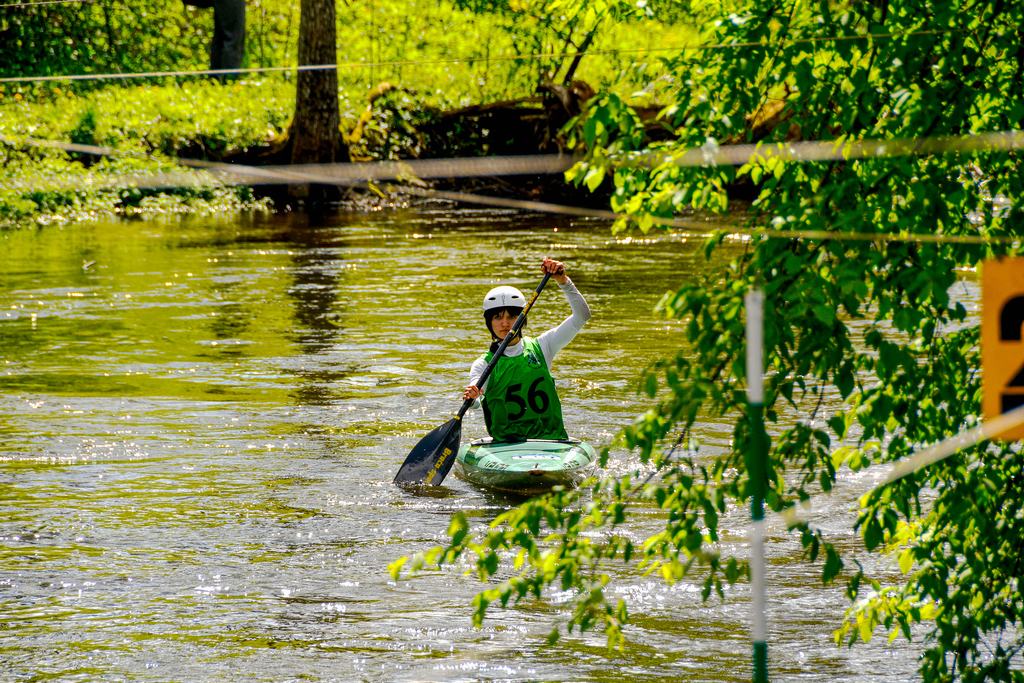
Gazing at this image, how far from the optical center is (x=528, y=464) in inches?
400

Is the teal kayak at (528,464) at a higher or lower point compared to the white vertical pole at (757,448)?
lower

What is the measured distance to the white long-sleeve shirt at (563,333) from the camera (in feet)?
34.6

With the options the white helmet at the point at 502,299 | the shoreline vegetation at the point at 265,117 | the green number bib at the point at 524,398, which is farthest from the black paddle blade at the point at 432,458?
the shoreline vegetation at the point at 265,117

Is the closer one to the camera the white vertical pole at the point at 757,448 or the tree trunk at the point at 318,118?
the white vertical pole at the point at 757,448

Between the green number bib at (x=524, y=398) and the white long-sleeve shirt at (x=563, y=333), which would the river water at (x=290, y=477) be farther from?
the white long-sleeve shirt at (x=563, y=333)

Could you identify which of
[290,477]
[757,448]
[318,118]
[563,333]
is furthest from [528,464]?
[318,118]

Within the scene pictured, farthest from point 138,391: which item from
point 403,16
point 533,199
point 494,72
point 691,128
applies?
point 403,16

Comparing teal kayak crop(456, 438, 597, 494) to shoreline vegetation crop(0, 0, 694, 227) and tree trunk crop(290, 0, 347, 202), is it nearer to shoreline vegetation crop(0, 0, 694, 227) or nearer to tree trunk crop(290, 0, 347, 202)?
shoreline vegetation crop(0, 0, 694, 227)

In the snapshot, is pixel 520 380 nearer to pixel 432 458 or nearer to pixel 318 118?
pixel 432 458

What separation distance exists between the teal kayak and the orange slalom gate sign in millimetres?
5927

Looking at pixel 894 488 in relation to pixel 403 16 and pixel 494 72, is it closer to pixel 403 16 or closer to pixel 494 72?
pixel 494 72

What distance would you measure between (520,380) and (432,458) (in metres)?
0.84

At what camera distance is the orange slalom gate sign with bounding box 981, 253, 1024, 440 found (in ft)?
13.9

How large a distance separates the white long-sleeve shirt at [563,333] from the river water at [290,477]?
90 cm
